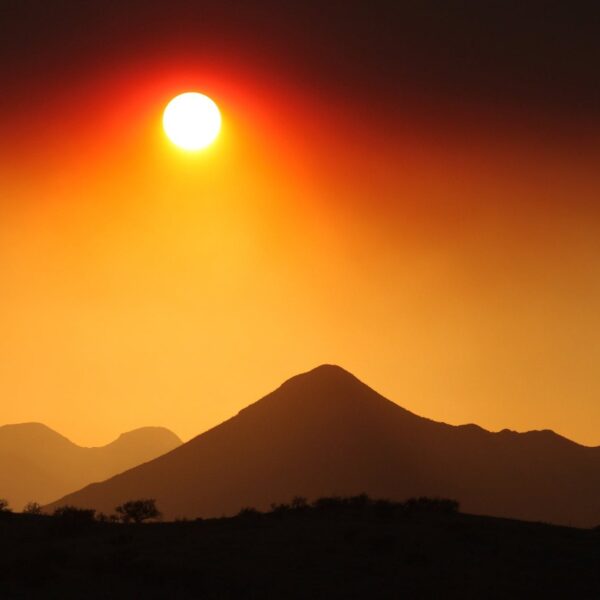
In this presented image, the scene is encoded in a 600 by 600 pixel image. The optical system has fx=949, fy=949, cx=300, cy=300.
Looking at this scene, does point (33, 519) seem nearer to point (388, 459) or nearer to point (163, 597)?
point (163, 597)

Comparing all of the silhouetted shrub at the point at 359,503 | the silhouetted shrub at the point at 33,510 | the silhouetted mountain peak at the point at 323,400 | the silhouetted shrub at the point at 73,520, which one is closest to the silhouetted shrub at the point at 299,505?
the silhouetted shrub at the point at 359,503

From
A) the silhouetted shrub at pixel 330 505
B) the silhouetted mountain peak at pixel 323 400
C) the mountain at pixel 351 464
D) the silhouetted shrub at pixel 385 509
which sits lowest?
the silhouetted shrub at pixel 385 509

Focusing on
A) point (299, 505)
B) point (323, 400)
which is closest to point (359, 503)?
point (299, 505)

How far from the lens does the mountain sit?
14762cm

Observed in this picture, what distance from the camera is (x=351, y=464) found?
15450 cm

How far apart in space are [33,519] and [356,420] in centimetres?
13510

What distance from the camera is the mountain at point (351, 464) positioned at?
148 m

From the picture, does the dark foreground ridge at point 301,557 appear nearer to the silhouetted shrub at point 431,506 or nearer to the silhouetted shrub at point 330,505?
the silhouetted shrub at point 330,505

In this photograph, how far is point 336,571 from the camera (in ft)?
92.4

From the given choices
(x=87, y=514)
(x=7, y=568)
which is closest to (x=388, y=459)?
(x=87, y=514)

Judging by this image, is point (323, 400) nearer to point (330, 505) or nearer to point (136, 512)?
point (136, 512)

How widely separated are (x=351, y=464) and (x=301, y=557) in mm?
126694

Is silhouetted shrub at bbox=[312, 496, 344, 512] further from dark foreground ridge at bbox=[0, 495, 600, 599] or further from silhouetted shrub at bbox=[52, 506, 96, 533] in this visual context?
silhouetted shrub at bbox=[52, 506, 96, 533]

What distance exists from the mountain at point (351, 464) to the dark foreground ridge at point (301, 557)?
345 ft
